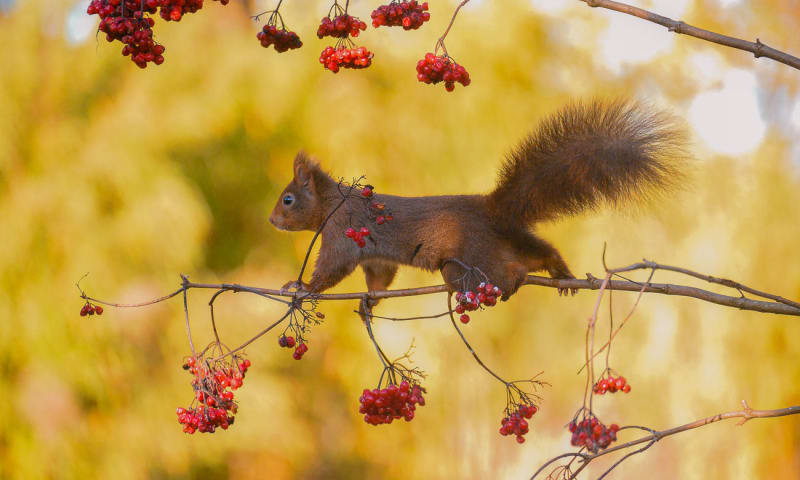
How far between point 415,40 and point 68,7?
71.6 inches

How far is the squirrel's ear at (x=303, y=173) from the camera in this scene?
2.16 meters

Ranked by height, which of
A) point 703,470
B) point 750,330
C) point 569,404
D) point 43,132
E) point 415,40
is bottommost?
point 703,470

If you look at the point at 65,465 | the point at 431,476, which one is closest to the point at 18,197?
the point at 65,465

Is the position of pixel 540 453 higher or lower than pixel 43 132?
lower

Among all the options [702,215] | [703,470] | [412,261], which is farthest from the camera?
[703,470]

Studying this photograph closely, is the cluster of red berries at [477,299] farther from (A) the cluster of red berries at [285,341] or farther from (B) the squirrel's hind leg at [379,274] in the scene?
(B) the squirrel's hind leg at [379,274]

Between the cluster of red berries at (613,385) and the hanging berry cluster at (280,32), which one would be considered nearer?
the cluster of red berries at (613,385)

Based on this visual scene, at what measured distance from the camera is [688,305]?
361cm

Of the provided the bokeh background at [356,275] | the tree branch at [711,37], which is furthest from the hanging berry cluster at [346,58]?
the bokeh background at [356,275]

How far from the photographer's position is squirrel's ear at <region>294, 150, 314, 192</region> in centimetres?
216

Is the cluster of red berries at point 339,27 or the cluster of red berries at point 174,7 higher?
the cluster of red berries at point 339,27

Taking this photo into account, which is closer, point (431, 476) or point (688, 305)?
point (688, 305)

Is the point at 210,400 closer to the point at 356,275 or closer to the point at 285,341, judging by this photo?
the point at 285,341

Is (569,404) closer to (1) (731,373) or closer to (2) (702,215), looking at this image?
(1) (731,373)
